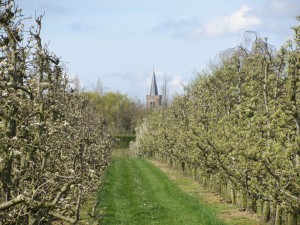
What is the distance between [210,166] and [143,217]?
552 cm

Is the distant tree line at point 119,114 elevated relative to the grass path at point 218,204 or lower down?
elevated

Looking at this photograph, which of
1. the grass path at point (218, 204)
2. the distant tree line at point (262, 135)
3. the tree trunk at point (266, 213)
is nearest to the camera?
the distant tree line at point (262, 135)

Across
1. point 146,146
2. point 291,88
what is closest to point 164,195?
point 291,88

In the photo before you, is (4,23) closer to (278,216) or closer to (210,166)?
(278,216)

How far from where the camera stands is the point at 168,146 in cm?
4509

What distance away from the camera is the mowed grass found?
2020 cm

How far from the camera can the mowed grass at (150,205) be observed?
2020 centimetres

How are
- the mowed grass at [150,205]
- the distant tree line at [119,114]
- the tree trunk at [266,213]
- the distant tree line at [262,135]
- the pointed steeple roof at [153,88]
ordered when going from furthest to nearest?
the pointed steeple roof at [153,88] < the distant tree line at [119,114] < the mowed grass at [150,205] < the tree trunk at [266,213] < the distant tree line at [262,135]

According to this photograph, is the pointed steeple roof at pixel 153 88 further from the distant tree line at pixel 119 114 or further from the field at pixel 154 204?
the field at pixel 154 204

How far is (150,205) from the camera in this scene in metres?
24.2

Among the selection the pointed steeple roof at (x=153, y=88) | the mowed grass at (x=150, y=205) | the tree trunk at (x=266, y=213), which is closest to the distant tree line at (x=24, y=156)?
the mowed grass at (x=150, y=205)

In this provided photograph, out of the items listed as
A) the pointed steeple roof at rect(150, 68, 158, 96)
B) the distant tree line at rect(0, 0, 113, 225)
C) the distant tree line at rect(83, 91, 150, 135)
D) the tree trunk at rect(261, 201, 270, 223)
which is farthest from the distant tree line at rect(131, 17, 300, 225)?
the pointed steeple roof at rect(150, 68, 158, 96)

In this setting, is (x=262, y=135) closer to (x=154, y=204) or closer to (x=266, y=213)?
(x=266, y=213)

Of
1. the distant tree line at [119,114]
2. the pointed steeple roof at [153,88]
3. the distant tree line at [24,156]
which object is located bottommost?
the distant tree line at [24,156]
